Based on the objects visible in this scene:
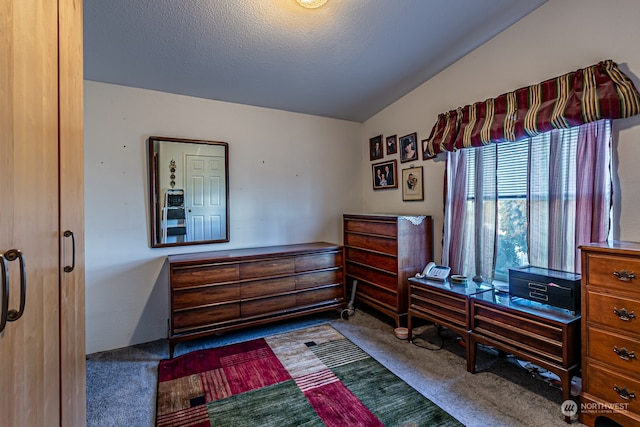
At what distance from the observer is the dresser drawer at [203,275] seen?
101 inches

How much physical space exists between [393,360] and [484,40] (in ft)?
9.20

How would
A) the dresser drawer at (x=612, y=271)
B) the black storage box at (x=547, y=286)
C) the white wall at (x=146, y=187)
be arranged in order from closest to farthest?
the dresser drawer at (x=612, y=271), the black storage box at (x=547, y=286), the white wall at (x=146, y=187)

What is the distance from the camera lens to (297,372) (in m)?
2.30

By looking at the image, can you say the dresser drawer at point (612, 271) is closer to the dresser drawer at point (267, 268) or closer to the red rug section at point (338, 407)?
the red rug section at point (338, 407)

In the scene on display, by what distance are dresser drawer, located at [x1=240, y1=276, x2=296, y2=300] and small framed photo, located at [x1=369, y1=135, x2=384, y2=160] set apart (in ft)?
6.18

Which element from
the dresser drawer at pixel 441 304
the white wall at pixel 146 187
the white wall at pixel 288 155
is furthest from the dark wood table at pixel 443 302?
the white wall at pixel 146 187

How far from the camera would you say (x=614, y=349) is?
162 cm

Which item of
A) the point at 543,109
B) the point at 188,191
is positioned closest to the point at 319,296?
the point at 188,191

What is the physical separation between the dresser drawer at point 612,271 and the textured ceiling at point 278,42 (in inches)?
72.4

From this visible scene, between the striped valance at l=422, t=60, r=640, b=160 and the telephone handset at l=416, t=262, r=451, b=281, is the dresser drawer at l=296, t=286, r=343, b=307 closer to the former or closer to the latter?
the telephone handset at l=416, t=262, r=451, b=281

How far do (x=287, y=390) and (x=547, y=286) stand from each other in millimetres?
1893

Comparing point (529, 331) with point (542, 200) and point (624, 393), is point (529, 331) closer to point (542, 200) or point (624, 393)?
point (624, 393)

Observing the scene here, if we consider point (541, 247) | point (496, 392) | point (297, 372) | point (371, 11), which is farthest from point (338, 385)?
point (371, 11)

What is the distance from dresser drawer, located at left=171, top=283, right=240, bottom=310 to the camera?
2.57 meters
